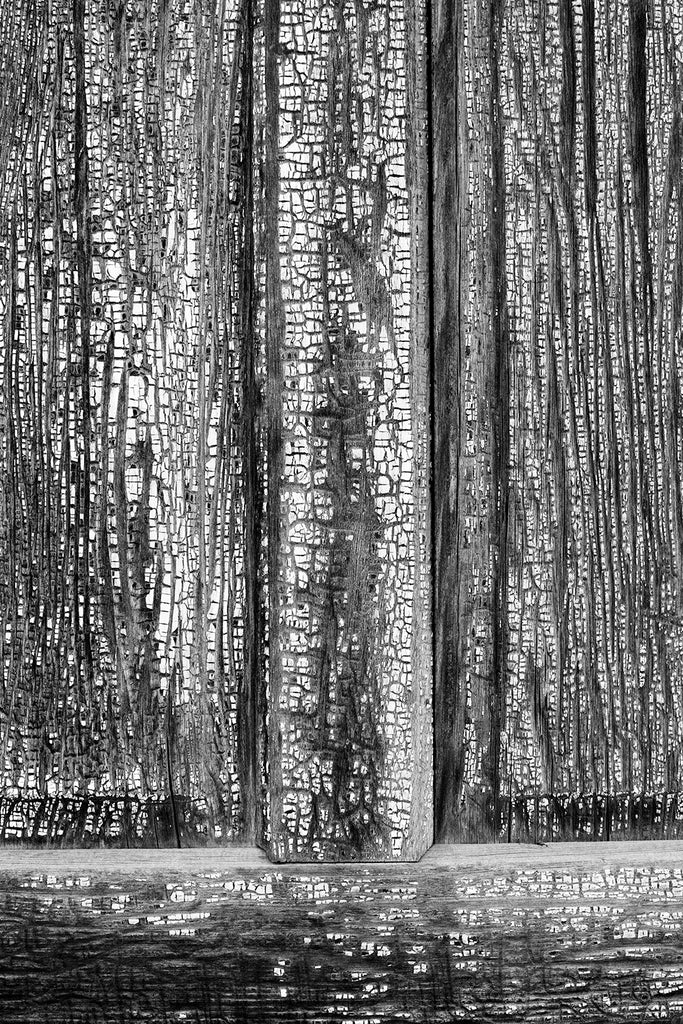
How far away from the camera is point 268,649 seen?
660 mm

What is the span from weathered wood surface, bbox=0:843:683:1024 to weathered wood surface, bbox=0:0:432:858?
1.8 inches

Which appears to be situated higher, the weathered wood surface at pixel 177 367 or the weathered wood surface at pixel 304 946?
the weathered wood surface at pixel 177 367

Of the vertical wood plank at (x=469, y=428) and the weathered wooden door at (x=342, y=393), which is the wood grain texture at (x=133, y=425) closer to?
the weathered wooden door at (x=342, y=393)

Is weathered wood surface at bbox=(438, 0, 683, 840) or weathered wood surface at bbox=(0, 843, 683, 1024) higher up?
weathered wood surface at bbox=(438, 0, 683, 840)

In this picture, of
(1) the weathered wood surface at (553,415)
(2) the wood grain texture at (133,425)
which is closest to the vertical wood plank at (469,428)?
(1) the weathered wood surface at (553,415)

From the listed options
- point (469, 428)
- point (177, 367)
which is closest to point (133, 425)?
point (177, 367)

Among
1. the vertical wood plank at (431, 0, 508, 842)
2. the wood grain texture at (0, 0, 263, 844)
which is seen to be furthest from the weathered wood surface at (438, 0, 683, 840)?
the wood grain texture at (0, 0, 263, 844)

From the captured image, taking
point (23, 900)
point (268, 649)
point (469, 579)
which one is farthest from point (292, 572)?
point (23, 900)

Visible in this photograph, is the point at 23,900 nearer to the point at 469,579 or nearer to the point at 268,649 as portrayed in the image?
the point at 268,649

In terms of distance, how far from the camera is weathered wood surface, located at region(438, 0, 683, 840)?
70 centimetres

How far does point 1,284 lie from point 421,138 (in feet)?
1.41

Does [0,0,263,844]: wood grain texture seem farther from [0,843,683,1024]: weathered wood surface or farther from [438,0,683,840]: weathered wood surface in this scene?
[438,0,683,840]: weathered wood surface

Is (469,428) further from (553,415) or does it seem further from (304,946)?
(304,946)

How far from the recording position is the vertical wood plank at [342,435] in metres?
0.65
